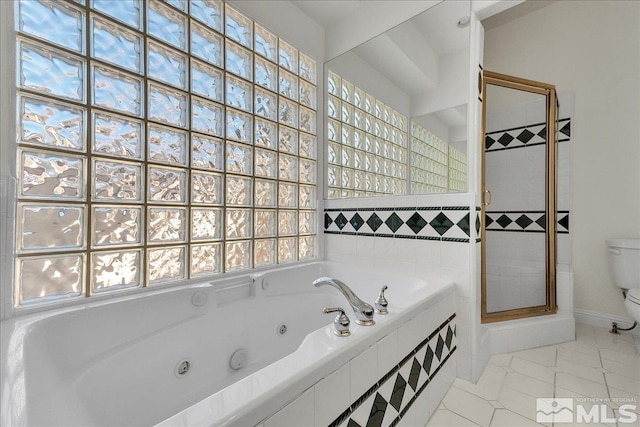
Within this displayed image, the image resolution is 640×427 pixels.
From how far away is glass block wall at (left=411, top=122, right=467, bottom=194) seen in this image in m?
1.57

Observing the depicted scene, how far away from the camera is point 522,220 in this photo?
222cm

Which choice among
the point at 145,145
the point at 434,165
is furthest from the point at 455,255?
the point at 145,145

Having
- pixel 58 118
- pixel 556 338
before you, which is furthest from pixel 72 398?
pixel 556 338

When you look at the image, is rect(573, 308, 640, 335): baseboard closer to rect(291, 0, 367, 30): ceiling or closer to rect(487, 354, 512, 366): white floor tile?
rect(487, 354, 512, 366): white floor tile

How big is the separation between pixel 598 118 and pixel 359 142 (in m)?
1.89

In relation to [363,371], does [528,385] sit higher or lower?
lower

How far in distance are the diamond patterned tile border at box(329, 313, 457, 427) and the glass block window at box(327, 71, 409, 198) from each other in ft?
3.13

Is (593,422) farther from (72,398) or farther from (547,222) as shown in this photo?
(72,398)

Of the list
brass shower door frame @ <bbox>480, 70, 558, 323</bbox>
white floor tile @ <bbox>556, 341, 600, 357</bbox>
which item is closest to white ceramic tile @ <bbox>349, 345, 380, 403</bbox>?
brass shower door frame @ <bbox>480, 70, 558, 323</bbox>

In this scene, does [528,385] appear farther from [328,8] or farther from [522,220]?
[328,8]

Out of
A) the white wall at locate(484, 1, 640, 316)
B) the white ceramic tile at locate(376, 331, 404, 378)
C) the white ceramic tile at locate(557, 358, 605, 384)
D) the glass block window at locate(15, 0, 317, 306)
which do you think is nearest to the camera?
the white ceramic tile at locate(376, 331, 404, 378)

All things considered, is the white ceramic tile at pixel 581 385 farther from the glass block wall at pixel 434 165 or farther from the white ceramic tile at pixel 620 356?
the glass block wall at pixel 434 165

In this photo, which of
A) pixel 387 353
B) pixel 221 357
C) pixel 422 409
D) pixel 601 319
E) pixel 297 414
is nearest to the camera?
pixel 297 414

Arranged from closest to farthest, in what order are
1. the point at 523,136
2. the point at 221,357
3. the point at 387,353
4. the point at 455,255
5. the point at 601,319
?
1. the point at 387,353
2. the point at 221,357
3. the point at 455,255
4. the point at 601,319
5. the point at 523,136
